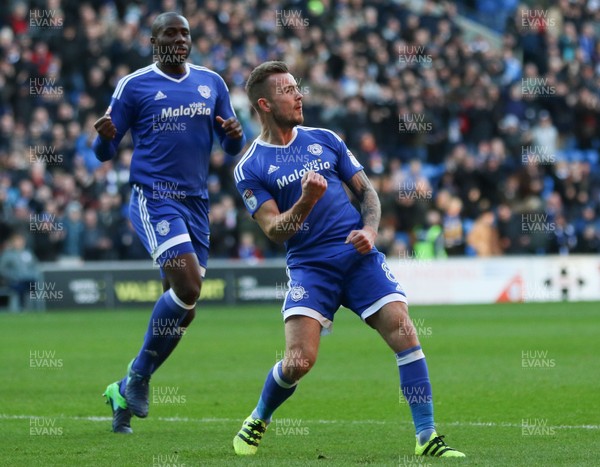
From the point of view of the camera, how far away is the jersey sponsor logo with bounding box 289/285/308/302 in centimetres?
783

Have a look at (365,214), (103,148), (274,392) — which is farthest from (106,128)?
(274,392)

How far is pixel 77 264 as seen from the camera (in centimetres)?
2559

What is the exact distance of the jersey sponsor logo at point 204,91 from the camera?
9.56 m

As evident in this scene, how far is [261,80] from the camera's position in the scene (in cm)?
805

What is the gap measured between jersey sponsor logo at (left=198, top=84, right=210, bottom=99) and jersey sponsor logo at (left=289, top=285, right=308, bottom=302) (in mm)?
2255

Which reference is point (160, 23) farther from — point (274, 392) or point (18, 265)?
point (18, 265)

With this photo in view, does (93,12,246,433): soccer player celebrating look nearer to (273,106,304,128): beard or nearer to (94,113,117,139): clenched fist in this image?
(94,113,117,139): clenched fist

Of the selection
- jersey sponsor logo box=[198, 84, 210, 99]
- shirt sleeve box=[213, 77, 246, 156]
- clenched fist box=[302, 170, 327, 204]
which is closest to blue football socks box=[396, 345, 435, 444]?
clenched fist box=[302, 170, 327, 204]

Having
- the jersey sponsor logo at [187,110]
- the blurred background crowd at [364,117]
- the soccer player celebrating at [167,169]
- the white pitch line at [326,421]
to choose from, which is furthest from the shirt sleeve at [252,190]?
the blurred background crowd at [364,117]

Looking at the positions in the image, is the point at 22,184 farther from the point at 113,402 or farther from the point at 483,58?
the point at 113,402

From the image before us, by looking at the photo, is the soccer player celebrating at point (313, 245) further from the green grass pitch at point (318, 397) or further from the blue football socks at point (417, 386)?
the green grass pitch at point (318, 397)

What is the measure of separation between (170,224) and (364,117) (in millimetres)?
18864

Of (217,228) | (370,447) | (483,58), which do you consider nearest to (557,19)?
(483,58)

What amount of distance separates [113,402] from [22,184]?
1591cm
